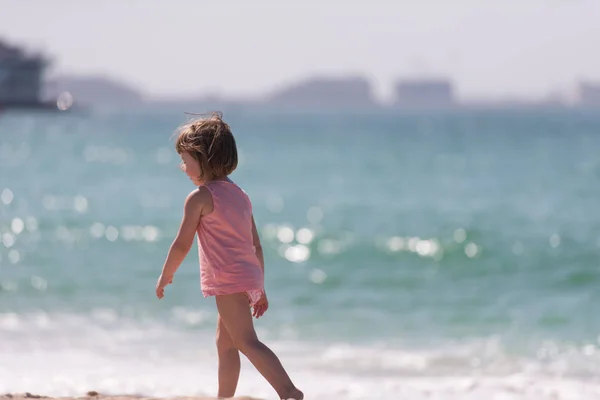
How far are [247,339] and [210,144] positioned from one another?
774 millimetres

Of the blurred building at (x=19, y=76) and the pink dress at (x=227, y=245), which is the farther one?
the blurred building at (x=19, y=76)

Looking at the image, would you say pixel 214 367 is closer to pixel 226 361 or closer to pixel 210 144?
pixel 226 361

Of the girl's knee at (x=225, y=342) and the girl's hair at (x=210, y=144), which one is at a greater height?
the girl's hair at (x=210, y=144)

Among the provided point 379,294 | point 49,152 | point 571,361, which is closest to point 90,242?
point 379,294

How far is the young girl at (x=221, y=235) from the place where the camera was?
13.5 feet

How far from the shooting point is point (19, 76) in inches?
3634

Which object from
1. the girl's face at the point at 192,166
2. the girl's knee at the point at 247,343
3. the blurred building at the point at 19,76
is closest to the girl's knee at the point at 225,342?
the girl's knee at the point at 247,343

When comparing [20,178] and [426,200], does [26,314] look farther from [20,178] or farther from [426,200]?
[20,178]

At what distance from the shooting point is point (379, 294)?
37.3ft

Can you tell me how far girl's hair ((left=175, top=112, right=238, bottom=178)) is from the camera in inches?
161

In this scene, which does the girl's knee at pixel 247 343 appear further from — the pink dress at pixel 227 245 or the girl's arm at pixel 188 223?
the girl's arm at pixel 188 223

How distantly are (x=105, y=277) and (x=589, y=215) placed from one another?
11007 mm

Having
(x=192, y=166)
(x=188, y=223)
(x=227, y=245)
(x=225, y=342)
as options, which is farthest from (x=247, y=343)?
(x=192, y=166)

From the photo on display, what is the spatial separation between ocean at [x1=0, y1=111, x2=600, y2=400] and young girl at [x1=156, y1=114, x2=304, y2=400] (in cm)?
224
